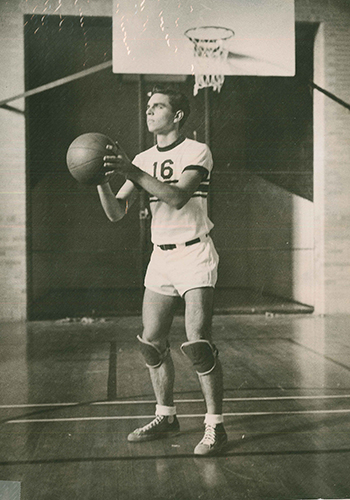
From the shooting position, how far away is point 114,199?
271cm

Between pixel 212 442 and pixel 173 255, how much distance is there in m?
0.89

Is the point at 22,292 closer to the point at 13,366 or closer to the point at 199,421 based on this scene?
the point at 13,366

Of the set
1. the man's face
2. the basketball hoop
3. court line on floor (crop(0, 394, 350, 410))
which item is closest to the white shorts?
the man's face

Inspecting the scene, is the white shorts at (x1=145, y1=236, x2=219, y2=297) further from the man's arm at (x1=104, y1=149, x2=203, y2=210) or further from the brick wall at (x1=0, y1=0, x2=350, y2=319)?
the brick wall at (x1=0, y1=0, x2=350, y2=319)

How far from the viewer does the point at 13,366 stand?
161 inches

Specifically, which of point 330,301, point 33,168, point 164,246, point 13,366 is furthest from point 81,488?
point 33,168

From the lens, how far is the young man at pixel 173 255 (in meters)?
2.47

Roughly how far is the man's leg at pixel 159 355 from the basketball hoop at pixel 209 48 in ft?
7.13

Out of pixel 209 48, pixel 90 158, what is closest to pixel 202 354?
pixel 90 158

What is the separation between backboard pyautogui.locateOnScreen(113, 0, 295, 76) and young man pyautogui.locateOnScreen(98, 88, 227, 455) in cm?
130

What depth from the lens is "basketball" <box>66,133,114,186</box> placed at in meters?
2.59

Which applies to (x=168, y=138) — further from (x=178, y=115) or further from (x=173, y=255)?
(x=173, y=255)

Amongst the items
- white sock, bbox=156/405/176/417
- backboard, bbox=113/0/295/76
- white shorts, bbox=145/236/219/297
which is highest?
backboard, bbox=113/0/295/76

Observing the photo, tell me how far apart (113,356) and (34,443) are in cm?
180
